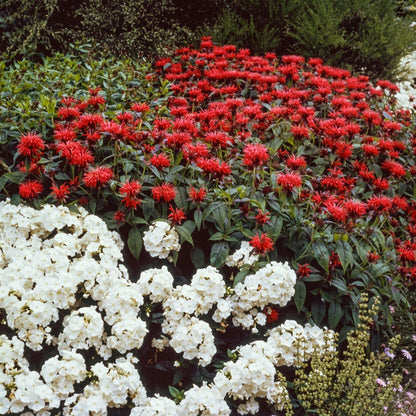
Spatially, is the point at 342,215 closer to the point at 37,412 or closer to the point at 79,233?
the point at 79,233

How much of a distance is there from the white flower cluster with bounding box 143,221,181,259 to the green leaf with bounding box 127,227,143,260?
86 millimetres

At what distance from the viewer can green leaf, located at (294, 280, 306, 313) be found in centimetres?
241

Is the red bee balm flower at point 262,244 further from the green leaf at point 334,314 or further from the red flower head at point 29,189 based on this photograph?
the red flower head at point 29,189

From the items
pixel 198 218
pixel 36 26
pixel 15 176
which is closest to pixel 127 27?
pixel 36 26

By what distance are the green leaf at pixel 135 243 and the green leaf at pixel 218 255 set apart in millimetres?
346

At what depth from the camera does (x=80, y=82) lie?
4.04 metres

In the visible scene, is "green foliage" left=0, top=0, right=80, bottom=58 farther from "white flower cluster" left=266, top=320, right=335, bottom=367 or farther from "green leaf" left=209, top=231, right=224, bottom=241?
"white flower cluster" left=266, top=320, right=335, bottom=367

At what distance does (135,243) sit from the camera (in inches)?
96.4

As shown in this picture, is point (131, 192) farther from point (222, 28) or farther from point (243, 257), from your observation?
point (222, 28)

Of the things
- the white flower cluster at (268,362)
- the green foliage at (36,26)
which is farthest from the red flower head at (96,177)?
the green foliage at (36,26)

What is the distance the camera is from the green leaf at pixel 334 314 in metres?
2.45

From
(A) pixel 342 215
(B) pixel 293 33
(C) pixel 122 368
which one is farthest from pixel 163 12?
(C) pixel 122 368

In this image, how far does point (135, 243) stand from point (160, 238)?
171mm

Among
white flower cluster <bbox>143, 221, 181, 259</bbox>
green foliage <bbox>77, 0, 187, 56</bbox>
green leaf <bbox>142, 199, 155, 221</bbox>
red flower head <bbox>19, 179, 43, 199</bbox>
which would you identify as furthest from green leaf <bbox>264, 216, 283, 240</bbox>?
green foliage <bbox>77, 0, 187, 56</bbox>
